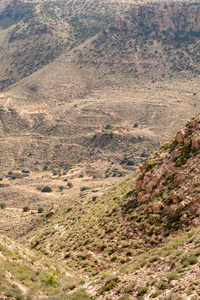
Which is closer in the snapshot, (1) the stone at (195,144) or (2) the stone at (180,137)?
(1) the stone at (195,144)

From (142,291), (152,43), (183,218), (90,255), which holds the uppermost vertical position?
(142,291)

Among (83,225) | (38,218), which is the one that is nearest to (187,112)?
(38,218)

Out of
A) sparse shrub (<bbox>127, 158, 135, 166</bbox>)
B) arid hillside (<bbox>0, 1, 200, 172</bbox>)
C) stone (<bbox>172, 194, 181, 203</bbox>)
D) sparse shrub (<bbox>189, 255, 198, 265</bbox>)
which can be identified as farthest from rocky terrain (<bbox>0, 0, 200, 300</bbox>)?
sparse shrub (<bbox>127, 158, 135, 166</bbox>)

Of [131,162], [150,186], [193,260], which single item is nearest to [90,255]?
[150,186]

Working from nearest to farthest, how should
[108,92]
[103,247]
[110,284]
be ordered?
[110,284] < [103,247] < [108,92]

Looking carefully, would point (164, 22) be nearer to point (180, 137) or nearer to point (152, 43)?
point (152, 43)

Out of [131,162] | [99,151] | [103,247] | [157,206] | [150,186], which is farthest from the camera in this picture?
[99,151]

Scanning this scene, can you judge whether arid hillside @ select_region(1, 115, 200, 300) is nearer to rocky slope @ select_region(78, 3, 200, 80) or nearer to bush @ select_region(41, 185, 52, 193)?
bush @ select_region(41, 185, 52, 193)

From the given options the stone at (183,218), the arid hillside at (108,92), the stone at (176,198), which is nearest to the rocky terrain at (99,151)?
the stone at (183,218)

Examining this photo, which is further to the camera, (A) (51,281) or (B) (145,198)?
(B) (145,198)

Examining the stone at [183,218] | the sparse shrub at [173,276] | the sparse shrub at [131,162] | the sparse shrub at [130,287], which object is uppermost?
the sparse shrub at [173,276]

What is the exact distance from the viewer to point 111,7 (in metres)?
146

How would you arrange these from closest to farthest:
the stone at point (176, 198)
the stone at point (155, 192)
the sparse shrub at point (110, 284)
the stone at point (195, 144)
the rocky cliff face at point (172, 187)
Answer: the sparse shrub at point (110, 284), the rocky cliff face at point (172, 187), the stone at point (176, 198), the stone at point (155, 192), the stone at point (195, 144)

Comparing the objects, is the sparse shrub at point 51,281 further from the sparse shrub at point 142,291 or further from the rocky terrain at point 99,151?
the sparse shrub at point 142,291
